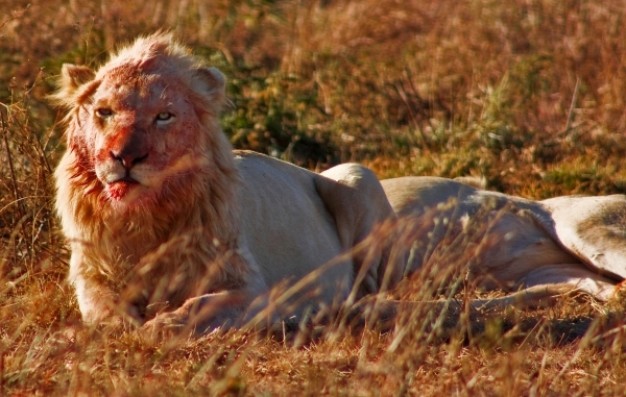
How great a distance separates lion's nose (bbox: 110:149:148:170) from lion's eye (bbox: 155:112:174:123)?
0.88 feet

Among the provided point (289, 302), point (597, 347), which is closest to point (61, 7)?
point (289, 302)

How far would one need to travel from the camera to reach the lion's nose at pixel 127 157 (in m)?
5.09

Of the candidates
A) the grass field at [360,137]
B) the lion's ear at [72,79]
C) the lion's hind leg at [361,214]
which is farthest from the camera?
the lion's hind leg at [361,214]

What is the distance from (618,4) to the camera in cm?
1271

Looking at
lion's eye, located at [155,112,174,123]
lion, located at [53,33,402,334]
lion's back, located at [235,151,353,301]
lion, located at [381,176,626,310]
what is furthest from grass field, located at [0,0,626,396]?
lion's back, located at [235,151,353,301]

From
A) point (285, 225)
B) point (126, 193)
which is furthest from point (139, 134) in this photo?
point (285, 225)

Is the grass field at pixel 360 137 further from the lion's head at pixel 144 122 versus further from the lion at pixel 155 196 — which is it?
→ the lion's head at pixel 144 122

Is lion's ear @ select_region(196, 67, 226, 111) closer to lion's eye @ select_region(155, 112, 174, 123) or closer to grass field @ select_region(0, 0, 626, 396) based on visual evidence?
lion's eye @ select_region(155, 112, 174, 123)

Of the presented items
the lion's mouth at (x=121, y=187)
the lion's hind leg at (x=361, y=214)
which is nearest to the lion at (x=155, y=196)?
the lion's mouth at (x=121, y=187)

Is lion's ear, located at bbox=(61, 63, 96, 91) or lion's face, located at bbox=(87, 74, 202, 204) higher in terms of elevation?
lion's ear, located at bbox=(61, 63, 96, 91)

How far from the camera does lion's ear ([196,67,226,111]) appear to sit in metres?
5.75

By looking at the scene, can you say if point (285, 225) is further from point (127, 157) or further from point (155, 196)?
point (127, 157)

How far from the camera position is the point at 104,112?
5.39m

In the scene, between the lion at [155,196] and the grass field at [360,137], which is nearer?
the grass field at [360,137]
